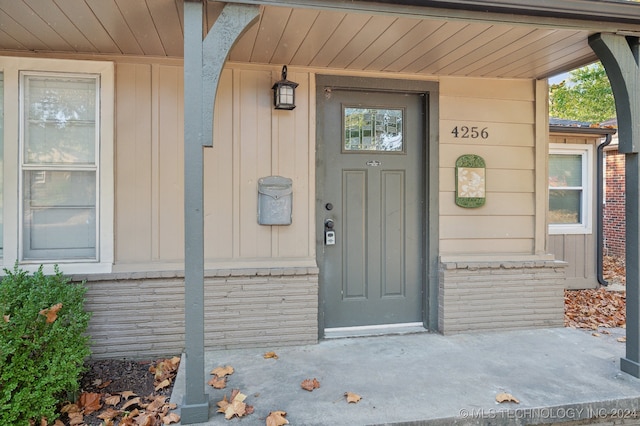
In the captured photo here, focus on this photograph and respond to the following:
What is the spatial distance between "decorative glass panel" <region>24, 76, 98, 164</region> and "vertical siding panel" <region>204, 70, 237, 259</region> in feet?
3.04

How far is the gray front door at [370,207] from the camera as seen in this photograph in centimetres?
362

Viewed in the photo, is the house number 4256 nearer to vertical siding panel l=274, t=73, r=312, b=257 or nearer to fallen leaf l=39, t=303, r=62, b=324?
vertical siding panel l=274, t=73, r=312, b=257

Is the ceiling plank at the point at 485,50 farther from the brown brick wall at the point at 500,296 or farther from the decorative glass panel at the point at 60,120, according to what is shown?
the decorative glass panel at the point at 60,120

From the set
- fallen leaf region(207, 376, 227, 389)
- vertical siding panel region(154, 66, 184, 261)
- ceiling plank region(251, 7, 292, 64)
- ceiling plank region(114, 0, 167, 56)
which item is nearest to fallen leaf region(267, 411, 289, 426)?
fallen leaf region(207, 376, 227, 389)

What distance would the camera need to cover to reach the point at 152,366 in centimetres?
311

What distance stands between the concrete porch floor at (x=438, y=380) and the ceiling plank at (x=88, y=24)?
2429mm

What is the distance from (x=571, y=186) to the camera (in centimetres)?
609

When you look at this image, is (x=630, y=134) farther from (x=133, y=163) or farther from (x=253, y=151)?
(x=133, y=163)

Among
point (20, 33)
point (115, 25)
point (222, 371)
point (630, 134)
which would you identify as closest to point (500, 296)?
point (630, 134)

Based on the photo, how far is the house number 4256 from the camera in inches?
148

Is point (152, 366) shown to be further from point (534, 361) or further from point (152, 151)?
point (534, 361)

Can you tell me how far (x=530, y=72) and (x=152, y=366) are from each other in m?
4.08

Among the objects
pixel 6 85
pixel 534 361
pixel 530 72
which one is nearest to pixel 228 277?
pixel 6 85

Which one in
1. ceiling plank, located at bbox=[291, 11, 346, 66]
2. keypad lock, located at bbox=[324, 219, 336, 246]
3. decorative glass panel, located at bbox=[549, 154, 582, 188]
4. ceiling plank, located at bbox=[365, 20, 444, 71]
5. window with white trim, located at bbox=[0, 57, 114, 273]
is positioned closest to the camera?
ceiling plank, located at bbox=[291, 11, 346, 66]
